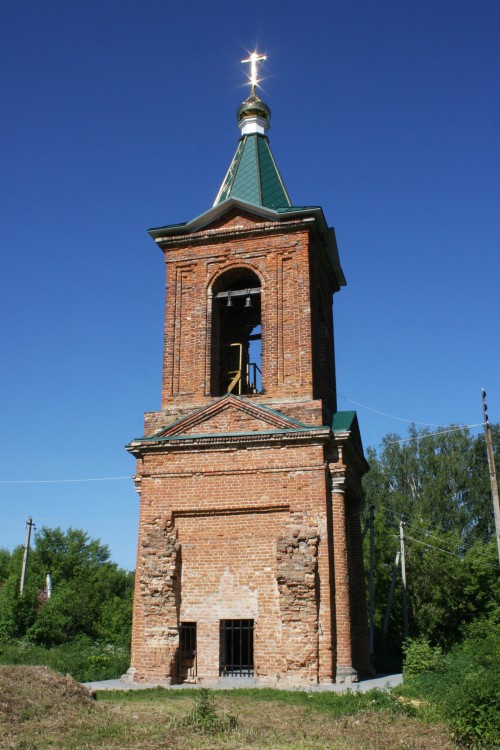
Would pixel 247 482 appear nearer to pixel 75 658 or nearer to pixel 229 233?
pixel 229 233

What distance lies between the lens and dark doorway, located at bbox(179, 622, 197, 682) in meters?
12.8

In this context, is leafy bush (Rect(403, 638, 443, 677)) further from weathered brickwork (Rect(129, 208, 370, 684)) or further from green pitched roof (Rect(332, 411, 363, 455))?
green pitched roof (Rect(332, 411, 363, 455))

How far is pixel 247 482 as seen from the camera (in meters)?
13.4

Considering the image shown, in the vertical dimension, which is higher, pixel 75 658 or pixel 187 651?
pixel 187 651

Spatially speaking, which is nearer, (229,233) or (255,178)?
(229,233)

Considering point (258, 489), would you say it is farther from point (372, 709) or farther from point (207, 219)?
point (207, 219)

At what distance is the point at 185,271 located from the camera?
1611cm

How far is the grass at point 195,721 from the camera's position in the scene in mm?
7473

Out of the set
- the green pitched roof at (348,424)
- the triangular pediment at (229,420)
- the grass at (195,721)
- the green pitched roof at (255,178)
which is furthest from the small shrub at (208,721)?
the green pitched roof at (255,178)

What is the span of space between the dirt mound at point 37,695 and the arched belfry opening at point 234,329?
668 centimetres

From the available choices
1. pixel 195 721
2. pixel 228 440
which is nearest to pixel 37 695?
pixel 195 721

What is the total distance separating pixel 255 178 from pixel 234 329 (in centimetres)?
371

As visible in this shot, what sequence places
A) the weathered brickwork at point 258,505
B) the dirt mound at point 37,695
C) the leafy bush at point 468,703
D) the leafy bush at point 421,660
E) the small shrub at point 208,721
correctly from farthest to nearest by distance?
the leafy bush at point 421,660 < the weathered brickwork at point 258,505 < the dirt mound at point 37,695 < the small shrub at point 208,721 < the leafy bush at point 468,703

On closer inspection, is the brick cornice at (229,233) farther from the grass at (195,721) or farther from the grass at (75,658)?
the grass at (75,658)
